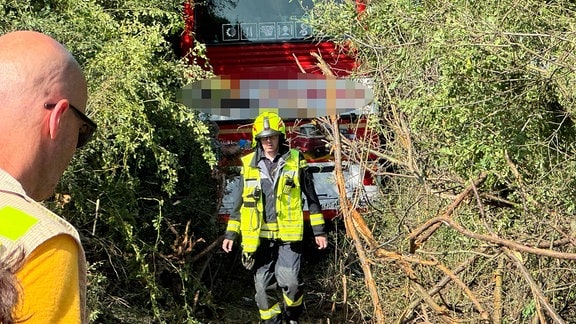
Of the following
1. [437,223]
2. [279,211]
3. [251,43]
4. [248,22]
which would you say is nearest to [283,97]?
[279,211]

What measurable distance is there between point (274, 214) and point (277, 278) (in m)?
0.48

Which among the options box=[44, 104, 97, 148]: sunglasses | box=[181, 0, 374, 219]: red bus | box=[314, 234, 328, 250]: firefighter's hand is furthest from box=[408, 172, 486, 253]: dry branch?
box=[44, 104, 97, 148]: sunglasses

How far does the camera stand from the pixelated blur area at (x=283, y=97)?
5586 millimetres

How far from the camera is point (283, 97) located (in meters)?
6.06

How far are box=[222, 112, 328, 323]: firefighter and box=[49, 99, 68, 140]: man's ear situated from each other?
3.98 metres

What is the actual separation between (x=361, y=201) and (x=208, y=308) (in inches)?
55.8

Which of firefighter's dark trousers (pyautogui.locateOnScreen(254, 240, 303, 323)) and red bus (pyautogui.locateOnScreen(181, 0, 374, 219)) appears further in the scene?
red bus (pyautogui.locateOnScreen(181, 0, 374, 219))

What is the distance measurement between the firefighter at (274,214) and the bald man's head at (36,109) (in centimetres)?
396

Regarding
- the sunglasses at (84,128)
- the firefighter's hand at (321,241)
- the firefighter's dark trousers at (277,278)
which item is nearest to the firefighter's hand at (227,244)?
the firefighter's dark trousers at (277,278)

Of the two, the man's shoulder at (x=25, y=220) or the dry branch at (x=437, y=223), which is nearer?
the man's shoulder at (x=25, y=220)

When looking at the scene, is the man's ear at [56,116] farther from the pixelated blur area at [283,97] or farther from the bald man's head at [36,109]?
the pixelated blur area at [283,97]

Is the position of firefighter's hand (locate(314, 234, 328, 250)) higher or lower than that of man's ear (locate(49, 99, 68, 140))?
lower

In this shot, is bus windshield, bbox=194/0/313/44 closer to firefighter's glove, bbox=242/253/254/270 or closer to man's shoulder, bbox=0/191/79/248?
firefighter's glove, bbox=242/253/254/270

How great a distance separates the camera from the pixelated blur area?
18.3ft
